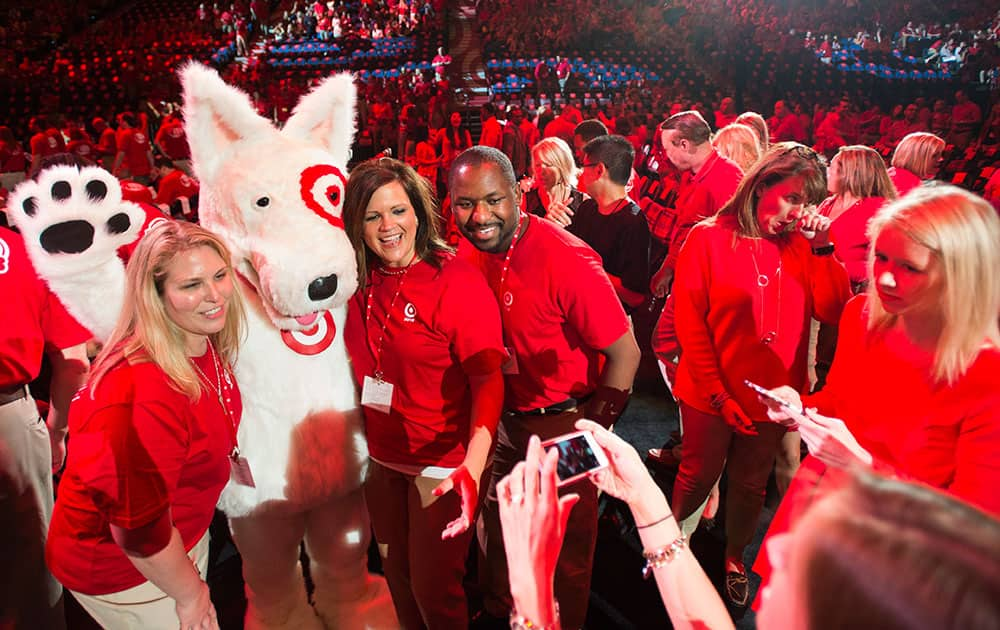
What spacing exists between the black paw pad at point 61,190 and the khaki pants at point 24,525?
67cm

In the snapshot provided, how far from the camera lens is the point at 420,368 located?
6.15ft

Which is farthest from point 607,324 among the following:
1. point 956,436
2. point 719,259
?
point 956,436

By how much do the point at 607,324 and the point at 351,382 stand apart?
83cm

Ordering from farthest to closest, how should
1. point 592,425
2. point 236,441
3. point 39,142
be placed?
point 39,142, point 236,441, point 592,425

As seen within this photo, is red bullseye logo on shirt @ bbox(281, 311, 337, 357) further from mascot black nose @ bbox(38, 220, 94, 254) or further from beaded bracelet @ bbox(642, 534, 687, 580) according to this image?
beaded bracelet @ bbox(642, 534, 687, 580)

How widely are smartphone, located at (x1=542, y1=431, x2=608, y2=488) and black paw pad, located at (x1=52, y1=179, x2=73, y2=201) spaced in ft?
6.25

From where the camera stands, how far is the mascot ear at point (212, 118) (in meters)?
1.86

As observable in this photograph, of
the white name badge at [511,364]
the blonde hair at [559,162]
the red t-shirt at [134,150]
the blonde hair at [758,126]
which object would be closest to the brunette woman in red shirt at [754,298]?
the white name badge at [511,364]

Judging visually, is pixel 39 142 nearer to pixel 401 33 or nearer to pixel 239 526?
pixel 239 526

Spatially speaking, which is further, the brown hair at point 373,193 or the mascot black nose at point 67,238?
the mascot black nose at point 67,238

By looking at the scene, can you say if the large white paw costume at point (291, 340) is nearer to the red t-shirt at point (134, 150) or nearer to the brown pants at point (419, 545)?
the brown pants at point (419, 545)

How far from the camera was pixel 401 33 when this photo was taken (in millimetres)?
19484

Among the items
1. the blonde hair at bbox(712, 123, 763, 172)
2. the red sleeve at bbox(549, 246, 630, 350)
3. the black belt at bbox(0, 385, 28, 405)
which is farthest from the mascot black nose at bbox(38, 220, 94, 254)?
the blonde hair at bbox(712, 123, 763, 172)

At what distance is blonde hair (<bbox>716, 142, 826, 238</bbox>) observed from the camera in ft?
7.07
